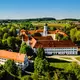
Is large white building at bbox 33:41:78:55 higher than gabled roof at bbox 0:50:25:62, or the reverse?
gabled roof at bbox 0:50:25:62

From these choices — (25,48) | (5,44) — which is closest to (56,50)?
(25,48)

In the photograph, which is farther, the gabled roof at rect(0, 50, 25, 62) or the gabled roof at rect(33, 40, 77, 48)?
the gabled roof at rect(33, 40, 77, 48)

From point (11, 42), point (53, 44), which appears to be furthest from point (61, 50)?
point (11, 42)

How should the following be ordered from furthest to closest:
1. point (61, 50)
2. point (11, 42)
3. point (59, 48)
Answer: point (11, 42) < point (61, 50) < point (59, 48)

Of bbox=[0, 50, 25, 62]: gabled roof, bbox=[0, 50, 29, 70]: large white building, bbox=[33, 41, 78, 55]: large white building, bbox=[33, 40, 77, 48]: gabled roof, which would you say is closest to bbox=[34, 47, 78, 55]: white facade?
bbox=[33, 41, 78, 55]: large white building

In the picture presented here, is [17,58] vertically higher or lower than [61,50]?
higher

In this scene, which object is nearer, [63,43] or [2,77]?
[2,77]

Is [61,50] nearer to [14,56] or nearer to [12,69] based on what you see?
[14,56]

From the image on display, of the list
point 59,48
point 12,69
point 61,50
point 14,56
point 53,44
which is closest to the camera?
point 12,69

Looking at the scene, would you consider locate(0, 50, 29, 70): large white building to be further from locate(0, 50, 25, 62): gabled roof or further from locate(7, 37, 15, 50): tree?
locate(7, 37, 15, 50): tree

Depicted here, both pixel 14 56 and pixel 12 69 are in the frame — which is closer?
pixel 12 69

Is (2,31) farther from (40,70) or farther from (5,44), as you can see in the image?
(40,70)
